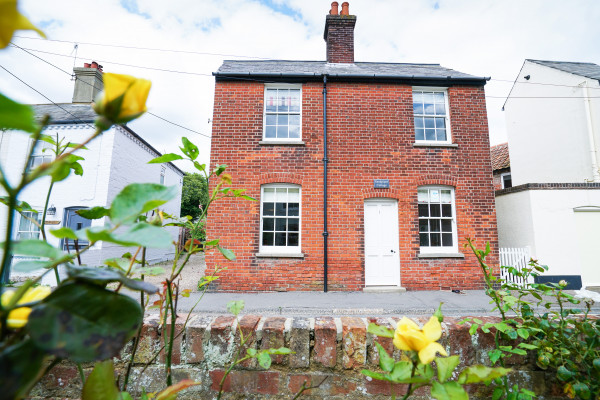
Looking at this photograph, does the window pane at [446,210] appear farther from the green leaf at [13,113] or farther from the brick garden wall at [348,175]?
the green leaf at [13,113]

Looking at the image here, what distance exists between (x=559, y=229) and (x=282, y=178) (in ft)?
24.9

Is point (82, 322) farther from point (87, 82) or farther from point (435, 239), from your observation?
point (87, 82)

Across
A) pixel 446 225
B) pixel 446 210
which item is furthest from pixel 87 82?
pixel 446 225

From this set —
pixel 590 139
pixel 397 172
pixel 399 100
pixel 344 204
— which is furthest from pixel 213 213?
pixel 590 139

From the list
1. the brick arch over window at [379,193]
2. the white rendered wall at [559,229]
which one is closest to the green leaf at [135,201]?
the brick arch over window at [379,193]

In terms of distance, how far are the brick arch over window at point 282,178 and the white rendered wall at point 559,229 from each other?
6.35 meters

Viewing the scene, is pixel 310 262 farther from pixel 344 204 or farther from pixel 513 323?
pixel 513 323

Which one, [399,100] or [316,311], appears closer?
[316,311]

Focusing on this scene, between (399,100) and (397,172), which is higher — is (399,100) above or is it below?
→ above

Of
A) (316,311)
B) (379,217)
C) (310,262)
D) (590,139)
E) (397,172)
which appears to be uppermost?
(590,139)

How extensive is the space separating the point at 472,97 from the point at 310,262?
20.6 ft

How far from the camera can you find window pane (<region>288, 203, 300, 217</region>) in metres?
7.76

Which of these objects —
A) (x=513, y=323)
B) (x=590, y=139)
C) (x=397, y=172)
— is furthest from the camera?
(x=590, y=139)

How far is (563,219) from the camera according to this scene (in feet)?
27.0
